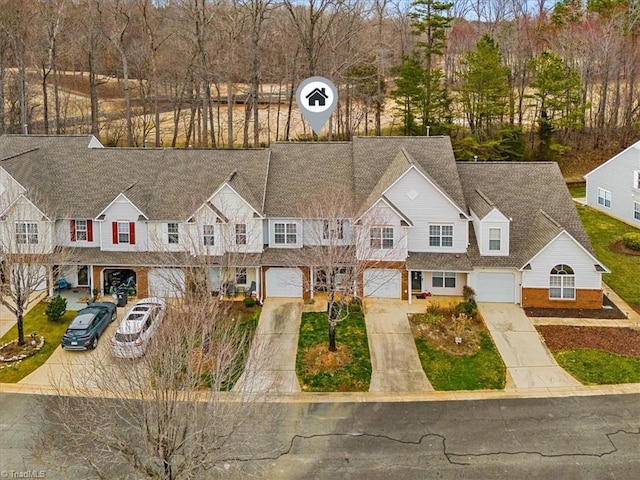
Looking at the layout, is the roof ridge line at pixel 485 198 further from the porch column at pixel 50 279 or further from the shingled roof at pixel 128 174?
the porch column at pixel 50 279

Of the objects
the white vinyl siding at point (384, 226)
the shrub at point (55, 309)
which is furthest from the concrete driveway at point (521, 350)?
the shrub at point (55, 309)

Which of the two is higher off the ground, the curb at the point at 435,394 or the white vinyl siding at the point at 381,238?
the white vinyl siding at the point at 381,238

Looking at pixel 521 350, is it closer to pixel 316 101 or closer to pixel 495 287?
pixel 495 287

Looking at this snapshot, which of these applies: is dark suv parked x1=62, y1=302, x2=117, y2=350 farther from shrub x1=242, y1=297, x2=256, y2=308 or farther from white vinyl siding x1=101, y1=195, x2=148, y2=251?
shrub x1=242, y1=297, x2=256, y2=308

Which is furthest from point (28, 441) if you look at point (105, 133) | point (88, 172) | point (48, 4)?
point (48, 4)

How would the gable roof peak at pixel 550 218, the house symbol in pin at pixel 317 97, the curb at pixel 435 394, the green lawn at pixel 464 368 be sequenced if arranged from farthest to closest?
1. the house symbol in pin at pixel 317 97
2. the gable roof peak at pixel 550 218
3. the green lawn at pixel 464 368
4. the curb at pixel 435 394

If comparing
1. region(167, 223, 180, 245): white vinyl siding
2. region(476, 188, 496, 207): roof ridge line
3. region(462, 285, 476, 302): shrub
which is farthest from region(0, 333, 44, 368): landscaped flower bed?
region(476, 188, 496, 207): roof ridge line

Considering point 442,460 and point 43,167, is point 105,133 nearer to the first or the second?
point 43,167
